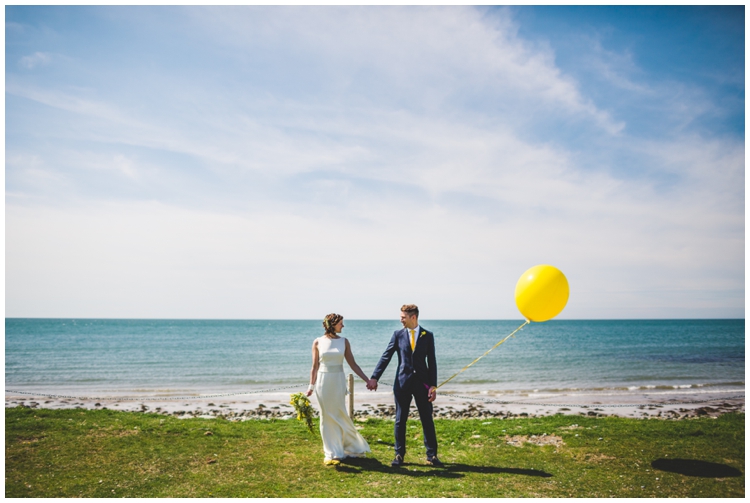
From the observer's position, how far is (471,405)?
1465 centimetres

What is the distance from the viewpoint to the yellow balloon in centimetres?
691

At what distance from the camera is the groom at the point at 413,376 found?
22.5 feet

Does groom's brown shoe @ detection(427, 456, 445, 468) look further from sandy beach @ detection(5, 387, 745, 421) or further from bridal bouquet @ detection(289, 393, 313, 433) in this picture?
sandy beach @ detection(5, 387, 745, 421)

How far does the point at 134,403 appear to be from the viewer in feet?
50.3

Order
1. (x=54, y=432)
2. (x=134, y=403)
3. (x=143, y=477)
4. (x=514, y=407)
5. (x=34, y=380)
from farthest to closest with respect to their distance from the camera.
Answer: (x=34, y=380) → (x=134, y=403) → (x=514, y=407) → (x=54, y=432) → (x=143, y=477)

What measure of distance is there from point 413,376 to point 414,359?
0.88ft

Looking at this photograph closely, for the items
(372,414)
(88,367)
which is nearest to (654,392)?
(372,414)

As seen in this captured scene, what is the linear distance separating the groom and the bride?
22.4 inches

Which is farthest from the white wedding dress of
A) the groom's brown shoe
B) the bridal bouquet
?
the groom's brown shoe

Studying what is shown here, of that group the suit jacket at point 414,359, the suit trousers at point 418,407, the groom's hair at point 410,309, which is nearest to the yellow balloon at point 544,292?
the suit jacket at point 414,359

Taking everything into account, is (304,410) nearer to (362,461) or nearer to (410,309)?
(362,461)

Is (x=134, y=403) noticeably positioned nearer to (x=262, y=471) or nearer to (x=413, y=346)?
(x=262, y=471)

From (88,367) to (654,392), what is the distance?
3278 cm

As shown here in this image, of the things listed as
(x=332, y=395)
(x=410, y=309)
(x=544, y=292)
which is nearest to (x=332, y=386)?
(x=332, y=395)
